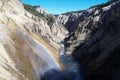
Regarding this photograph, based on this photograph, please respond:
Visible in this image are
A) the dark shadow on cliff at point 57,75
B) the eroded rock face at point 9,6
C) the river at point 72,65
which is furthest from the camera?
the eroded rock face at point 9,6

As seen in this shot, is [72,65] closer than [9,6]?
Yes

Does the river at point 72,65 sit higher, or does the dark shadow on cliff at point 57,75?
the river at point 72,65

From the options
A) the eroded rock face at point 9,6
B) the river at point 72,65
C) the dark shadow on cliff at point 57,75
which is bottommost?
the dark shadow on cliff at point 57,75

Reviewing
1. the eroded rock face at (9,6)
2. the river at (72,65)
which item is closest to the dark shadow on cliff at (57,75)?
the river at (72,65)

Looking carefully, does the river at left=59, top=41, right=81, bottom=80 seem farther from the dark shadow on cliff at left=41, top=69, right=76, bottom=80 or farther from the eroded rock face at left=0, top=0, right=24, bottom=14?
the eroded rock face at left=0, top=0, right=24, bottom=14

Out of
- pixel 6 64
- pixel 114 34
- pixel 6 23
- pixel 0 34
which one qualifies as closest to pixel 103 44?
pixel 114 34

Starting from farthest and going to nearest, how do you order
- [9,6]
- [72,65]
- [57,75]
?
[9,6]
[72,65]
[57,75]

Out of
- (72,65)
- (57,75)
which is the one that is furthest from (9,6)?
(57,75)

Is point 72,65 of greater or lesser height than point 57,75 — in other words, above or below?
above

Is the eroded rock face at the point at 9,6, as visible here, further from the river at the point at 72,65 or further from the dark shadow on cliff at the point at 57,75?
the dark shadow on cliff at the point at 57,75

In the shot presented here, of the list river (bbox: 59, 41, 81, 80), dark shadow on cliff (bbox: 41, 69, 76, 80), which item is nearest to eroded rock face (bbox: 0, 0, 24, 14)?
river (bbox: 59, 41, 81, 80)

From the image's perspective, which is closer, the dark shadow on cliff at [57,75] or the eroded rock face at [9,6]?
the dark shadow on cliff at [57,75]

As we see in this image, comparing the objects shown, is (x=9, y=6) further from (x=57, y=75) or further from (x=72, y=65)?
(x=57, y=75)
